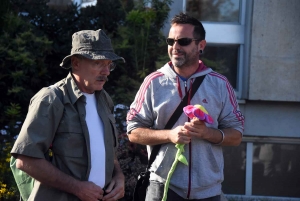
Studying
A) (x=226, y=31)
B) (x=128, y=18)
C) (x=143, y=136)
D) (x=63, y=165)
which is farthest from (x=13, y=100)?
(x=63, y=165)

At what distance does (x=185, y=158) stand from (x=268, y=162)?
4.35 m

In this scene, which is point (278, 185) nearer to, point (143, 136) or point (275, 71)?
point (275, 71)

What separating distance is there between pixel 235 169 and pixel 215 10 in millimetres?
2261

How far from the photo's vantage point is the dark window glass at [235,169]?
832 centimetres

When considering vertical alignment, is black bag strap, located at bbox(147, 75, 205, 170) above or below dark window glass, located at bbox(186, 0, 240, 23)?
below

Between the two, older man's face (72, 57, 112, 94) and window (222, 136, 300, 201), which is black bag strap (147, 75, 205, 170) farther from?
window (222, 136, 300, 201)

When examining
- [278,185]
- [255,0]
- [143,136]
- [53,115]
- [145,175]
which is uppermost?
[255,0]

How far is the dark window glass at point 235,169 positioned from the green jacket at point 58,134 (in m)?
4.87

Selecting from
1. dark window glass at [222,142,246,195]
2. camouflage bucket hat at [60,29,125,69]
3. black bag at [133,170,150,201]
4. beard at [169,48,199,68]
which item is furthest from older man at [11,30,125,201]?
dark window glass at [222,142,246,195]

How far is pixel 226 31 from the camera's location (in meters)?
8.45

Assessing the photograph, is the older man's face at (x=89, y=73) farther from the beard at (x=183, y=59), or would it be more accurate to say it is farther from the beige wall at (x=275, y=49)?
the beige wall at (x=275, y=49)

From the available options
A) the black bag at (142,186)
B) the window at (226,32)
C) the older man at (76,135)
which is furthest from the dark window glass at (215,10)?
the older man at (76,135)

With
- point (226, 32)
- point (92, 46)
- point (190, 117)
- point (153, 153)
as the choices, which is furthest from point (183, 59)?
point (226, 32)

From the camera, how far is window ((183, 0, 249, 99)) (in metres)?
8.46
